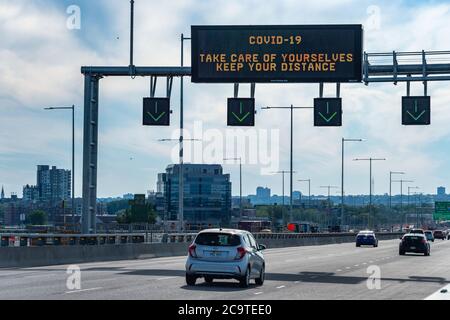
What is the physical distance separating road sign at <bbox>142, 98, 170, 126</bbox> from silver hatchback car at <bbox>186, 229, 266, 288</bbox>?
40.5 feet

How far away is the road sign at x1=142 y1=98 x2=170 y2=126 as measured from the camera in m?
37.6

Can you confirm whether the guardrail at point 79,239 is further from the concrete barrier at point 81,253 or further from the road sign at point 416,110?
the road sign at point 416,110

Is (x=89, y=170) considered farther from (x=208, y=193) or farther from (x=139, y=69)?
(x=208, y=193)

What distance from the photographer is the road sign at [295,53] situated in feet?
112

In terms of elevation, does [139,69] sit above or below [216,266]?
above

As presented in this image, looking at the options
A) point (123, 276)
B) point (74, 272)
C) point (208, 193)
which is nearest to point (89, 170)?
point (74, 272)

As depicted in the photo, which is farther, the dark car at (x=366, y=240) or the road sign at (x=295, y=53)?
the dark car at (x=366, y=240)

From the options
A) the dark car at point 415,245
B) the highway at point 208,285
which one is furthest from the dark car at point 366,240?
the highway at point 208,285

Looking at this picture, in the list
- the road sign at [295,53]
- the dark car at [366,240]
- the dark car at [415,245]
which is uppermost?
the road sign at [295,53]

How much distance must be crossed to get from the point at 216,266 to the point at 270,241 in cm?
5213

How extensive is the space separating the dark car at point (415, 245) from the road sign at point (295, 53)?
25.7 m

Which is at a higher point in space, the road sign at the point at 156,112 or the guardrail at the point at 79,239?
the road sign at the point at 156,112

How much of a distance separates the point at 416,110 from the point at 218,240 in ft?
45.2
